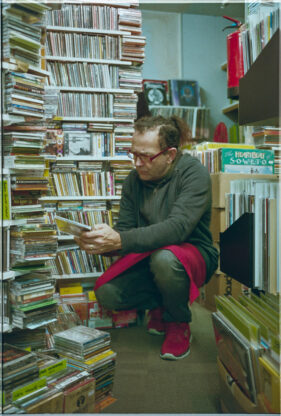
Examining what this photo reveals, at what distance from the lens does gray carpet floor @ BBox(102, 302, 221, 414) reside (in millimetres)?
1130

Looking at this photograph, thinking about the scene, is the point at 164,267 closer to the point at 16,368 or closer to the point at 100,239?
the point at 100,239

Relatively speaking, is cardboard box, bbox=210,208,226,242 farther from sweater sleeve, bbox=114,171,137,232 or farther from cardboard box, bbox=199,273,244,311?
sweater sleeve, bbox=114,171,137,232

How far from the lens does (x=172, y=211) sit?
1.66m

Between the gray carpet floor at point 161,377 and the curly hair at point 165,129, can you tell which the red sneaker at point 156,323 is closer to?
the gray carpet floor at point 161,377

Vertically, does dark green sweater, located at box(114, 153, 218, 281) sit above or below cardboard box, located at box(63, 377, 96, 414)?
above

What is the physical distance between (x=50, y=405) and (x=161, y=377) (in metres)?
0.50

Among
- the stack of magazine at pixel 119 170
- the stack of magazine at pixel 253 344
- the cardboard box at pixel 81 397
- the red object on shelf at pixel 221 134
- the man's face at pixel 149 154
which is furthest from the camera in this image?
the red object on shelf at pixel 221 134

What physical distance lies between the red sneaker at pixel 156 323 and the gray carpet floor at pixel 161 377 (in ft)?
0.10

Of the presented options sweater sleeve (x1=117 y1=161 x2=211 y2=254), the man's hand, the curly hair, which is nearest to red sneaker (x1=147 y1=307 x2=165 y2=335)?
sweater sleeve (x1=117 y1=161 x2=211 y2=254)

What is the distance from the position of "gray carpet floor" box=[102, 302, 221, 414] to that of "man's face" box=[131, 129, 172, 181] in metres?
0.77

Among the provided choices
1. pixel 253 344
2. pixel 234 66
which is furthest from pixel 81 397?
pixel 234 66

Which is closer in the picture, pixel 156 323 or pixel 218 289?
pixel 156 323

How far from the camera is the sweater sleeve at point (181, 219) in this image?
1.57 m

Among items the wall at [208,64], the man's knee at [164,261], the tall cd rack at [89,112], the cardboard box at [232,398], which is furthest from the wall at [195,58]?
the cardboard box at [232,398]
